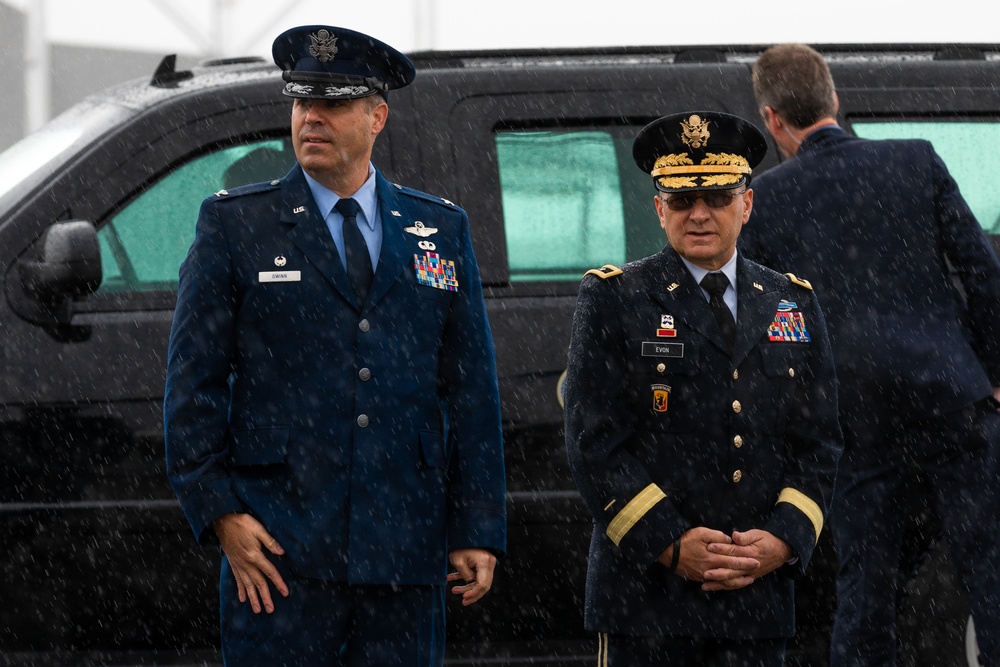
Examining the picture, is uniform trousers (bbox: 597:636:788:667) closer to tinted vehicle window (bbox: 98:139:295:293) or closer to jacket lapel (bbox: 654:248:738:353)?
jacket lapel (bbox: 654:248:738:353)

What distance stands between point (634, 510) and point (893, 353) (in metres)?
1.31

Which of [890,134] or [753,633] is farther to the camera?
[890,134]

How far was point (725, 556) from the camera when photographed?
3012 millimetres

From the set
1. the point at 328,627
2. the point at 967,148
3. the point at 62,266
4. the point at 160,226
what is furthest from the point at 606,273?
the point at 967,148

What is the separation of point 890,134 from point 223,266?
8.64ft

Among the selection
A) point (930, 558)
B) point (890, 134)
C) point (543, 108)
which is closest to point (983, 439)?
point (930, 558)

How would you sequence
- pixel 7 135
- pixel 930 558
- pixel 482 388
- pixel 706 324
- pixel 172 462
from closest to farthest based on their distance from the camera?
pixel 172 462 → pixel 482 388 → pixel 706 324 → pixel 930 558 → pixel 7 135

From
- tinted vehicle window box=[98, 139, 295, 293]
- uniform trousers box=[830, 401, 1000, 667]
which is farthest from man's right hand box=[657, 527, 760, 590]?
tinted vehicle window box=[98, 139, 295, 293]

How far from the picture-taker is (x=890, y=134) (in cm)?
469

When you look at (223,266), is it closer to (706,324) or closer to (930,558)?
(706,324)

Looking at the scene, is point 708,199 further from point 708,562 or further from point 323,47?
point 323,47

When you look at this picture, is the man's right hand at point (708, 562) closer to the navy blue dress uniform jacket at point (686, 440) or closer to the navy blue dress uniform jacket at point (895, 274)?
the navy blue dress uniform jacket at point (686, 440)

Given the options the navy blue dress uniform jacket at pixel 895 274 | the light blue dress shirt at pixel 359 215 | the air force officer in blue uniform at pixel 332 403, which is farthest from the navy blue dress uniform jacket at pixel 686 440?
the navy blue dress uniform jacket at pixel 895 274

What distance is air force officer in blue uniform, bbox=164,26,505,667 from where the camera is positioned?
276cm
